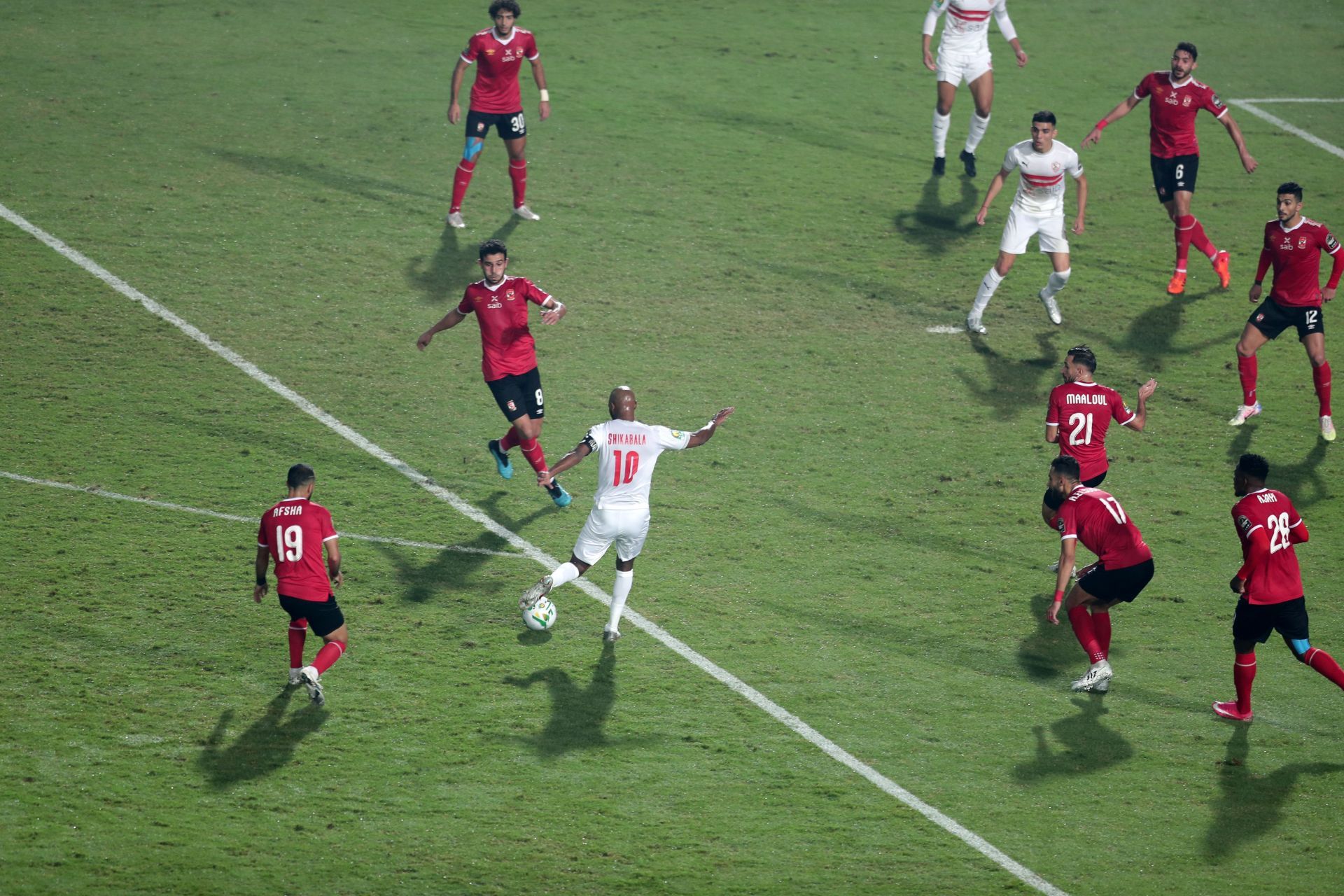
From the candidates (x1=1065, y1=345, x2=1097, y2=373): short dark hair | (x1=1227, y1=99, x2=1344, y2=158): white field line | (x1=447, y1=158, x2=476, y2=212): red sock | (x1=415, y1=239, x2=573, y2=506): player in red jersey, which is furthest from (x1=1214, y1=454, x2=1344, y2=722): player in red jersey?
(x1=1227, y1=99, x2=1344, y2=158): white field line

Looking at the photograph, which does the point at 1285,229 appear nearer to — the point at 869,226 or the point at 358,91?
the point at 869,226

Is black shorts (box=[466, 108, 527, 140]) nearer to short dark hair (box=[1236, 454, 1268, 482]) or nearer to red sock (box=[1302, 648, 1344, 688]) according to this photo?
short dark hair (box=[1236, 454, 1268, 482])

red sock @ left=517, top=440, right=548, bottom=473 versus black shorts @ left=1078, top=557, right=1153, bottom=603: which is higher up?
black shorts @ left=1078, top=557, right=1153, bottom=603

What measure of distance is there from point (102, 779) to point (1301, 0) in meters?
26.9

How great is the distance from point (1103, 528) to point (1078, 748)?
1650 mm

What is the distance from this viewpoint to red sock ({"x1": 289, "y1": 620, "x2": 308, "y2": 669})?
9.80 metres

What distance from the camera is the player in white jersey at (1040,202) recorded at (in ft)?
50.0

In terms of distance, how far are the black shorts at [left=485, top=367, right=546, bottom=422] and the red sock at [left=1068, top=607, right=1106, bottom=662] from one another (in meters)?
5.05

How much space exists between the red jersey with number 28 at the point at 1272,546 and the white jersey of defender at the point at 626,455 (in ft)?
13.4

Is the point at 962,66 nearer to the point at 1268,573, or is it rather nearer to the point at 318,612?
the point at 1268,573

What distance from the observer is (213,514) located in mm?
12250

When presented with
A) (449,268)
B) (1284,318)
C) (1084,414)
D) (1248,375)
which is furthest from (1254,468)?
(449,268)

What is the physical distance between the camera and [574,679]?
10383mm

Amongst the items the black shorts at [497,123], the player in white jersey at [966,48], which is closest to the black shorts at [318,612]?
the black shorts at [497,123]
